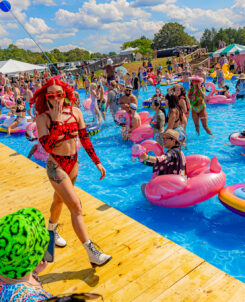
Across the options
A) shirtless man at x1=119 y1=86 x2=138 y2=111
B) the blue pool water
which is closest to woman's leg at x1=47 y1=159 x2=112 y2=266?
the blue pool water

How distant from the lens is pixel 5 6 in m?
5.40

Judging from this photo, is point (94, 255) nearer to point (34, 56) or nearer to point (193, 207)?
point (193, 207)

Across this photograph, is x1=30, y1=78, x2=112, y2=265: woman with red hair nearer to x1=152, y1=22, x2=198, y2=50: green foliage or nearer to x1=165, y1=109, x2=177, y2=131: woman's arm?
x1=165, y1=109, x2=177, y2=131: woman's arm

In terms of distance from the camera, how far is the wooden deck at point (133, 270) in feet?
8.37

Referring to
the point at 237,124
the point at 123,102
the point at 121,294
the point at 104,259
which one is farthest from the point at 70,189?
the point at 237,124

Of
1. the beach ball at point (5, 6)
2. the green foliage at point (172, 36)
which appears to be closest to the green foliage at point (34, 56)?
the green foliage at point (172, 36)

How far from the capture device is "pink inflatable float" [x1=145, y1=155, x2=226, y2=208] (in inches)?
171

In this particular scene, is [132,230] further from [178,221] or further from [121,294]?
[178,221]

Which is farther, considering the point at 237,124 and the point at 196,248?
the point at 237,124

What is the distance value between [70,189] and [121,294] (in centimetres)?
113

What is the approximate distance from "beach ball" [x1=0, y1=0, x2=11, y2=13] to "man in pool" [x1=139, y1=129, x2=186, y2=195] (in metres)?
4.08

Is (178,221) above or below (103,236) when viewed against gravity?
below

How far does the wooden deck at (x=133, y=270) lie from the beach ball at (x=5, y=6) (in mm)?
4208

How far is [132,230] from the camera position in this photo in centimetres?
354
